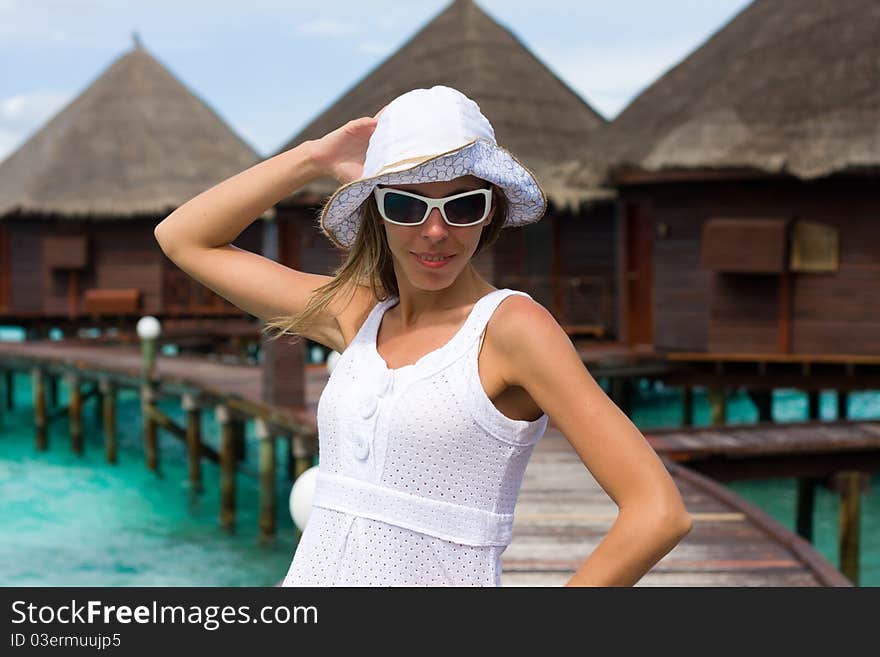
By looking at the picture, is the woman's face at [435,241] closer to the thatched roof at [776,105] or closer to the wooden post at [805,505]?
the wooden post at [805,505]

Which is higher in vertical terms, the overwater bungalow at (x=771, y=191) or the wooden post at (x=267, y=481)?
the overwater bungalow at (x=771, y=191)

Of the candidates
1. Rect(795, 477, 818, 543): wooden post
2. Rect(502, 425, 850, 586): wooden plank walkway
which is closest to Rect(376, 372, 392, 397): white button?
Rect(502, 425, 850, 586): wooden plank walkway

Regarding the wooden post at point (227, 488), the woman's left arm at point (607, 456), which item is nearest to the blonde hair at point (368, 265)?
the woman's left arm at point (607, 456)

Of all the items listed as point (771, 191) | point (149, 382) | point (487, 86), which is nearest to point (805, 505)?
point (771, 191)

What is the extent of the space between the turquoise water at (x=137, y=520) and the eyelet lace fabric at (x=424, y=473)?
9622mm

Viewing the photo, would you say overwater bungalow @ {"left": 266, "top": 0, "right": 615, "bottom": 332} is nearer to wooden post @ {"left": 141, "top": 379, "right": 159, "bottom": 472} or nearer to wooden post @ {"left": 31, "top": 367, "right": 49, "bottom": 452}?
wooden post @ {"left": 141, "top": 379, "right": 159, "bottom": 472}

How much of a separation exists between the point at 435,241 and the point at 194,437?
1303 cm

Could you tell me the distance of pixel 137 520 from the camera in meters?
14.1

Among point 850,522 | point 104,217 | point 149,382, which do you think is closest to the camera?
point 850,522

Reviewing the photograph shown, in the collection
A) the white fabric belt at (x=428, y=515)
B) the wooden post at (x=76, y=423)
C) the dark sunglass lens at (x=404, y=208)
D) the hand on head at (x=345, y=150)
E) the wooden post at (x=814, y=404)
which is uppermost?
the hand on head at (x=345, y=150)

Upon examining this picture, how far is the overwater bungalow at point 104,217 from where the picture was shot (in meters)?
22.8

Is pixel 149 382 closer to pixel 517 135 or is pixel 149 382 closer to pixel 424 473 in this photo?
pixel 517 135

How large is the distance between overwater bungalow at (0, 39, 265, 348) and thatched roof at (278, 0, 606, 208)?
3.94 m
